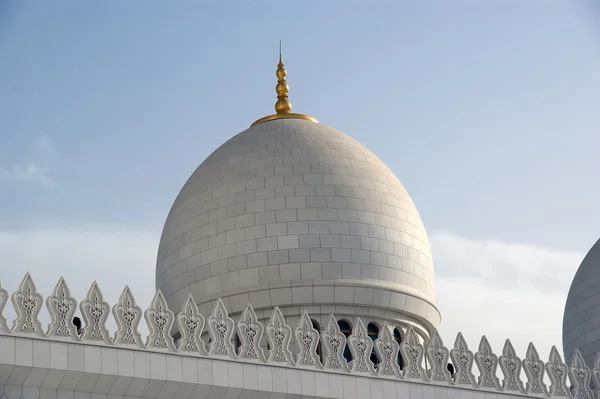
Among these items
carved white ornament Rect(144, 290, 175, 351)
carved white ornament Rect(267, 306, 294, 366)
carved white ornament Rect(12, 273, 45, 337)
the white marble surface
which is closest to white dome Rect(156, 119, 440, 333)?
carved white ornament Rect(267, 306, 294, 366)

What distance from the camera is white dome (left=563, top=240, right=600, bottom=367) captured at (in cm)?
2170

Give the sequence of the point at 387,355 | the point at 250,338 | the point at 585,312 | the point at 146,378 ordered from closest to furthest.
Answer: the point at 146,378 < the point at 250,338 < the point at 387,355 < the point at 585,312

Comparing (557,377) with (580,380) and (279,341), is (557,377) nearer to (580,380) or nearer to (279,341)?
(580,380)

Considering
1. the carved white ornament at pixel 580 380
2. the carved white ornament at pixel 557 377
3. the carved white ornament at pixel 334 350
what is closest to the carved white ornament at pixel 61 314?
the carved white ornament at pixel 334 350

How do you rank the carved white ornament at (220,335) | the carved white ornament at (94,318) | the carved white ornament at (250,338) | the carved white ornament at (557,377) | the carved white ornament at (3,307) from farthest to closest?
1. the carved white ornament at (557,377)
2. the carved white ornament at (250,338)
3. the carved white ornament at (220,335)
4. the carved white ornament at (94,318)
5. the carved white ornament at (3,307)

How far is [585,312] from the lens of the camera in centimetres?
2197

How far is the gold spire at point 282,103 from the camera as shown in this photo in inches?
917

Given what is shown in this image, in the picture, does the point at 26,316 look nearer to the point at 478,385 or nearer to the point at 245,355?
the point at 245,355

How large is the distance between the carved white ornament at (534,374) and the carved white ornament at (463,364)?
3.26 feet

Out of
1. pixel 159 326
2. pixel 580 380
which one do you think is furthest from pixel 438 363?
pixel 159 326

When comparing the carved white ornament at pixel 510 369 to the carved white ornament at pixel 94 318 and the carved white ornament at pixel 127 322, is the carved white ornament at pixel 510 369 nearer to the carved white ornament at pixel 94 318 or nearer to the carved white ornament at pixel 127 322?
the carved white ornament at pixel 127 322

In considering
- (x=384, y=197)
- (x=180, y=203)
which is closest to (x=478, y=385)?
(x=384, y=197)

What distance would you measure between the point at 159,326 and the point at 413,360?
379cm

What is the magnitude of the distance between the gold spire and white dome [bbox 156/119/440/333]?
99 centimetres
